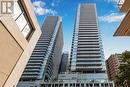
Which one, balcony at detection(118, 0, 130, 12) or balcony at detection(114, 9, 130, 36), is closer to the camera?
balcony at detection(114, 9, 130, 36)

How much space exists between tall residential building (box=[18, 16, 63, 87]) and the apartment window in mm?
88725

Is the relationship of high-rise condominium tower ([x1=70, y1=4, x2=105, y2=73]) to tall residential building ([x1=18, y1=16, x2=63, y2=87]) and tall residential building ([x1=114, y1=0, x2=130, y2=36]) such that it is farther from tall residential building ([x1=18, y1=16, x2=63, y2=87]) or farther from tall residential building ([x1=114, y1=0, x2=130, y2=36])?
tall residential building ([x1=114, y1=0, x2=130, y2=36])

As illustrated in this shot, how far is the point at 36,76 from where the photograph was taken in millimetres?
106438

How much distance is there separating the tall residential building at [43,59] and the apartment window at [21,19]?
88725 millimetres

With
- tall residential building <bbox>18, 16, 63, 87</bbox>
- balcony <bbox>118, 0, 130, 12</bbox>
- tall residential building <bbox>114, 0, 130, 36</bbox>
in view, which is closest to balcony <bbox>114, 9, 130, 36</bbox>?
tall residential building <bbox>114, 0, 130, 36</bbox>

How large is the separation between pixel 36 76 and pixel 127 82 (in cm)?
9096

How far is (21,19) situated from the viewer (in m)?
11.7

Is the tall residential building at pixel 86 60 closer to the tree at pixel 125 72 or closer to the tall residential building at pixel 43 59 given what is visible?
the tall residential building at pixel 43 59

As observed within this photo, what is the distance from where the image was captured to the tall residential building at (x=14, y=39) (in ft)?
30.4

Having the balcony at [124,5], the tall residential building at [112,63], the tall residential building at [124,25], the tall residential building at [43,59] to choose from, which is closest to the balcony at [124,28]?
the tall residential building at [124,25]

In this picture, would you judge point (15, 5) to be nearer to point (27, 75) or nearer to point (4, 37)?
point (4, 37)

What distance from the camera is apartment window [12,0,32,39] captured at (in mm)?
10765

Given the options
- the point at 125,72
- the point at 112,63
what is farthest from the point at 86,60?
the point at 125,72

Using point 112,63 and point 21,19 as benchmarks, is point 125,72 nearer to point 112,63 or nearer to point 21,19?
point 21,19
